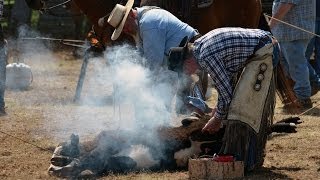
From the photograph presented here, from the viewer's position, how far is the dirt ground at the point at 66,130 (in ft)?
21.7

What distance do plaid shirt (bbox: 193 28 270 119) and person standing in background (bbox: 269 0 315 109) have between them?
4.05 m

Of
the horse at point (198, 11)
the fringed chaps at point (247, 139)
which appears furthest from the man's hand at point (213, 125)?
the horse at point (198, 11)

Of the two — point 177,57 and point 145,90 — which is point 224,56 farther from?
point 145,90

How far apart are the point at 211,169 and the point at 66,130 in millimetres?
2971

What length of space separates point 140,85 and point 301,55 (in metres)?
3.71

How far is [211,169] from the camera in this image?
20.1ft

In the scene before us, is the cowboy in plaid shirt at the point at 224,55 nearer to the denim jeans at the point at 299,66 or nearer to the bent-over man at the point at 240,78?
the bent-over man at the point at 240,78

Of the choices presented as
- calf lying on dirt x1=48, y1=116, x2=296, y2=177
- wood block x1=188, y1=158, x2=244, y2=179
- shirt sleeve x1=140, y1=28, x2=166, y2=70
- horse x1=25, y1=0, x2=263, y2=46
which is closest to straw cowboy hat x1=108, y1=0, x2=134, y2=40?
shirt sleeve x1=140, y1=28, x2=166, y2=70

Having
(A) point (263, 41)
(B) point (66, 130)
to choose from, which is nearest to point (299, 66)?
(B) point (66, 130)

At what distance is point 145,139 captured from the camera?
A: 6668 mm

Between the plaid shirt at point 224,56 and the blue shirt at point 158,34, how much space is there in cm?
87

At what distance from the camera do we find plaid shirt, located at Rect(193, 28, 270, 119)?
6195 mm

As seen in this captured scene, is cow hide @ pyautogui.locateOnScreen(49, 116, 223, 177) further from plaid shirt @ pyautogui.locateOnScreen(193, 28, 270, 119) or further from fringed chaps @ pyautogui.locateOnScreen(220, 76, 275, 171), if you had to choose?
plaid shirt @ pyautogui.locateOnScreen(193, 28, 270, 119)

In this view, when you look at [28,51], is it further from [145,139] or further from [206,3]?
[145,139]
